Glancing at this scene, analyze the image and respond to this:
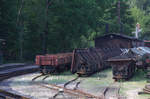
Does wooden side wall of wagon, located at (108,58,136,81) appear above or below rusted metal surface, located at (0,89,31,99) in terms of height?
above

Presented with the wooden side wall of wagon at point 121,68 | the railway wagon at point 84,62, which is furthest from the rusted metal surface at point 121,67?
the railway wagon at point 84,62

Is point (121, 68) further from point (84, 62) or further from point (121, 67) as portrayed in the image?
point (84, 62)

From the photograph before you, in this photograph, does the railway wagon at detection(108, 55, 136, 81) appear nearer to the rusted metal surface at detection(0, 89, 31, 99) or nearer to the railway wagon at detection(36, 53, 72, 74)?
the railway wagon at detection(36, 53, 72, 74)

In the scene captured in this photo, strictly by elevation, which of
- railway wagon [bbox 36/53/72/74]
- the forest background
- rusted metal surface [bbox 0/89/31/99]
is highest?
the forest background

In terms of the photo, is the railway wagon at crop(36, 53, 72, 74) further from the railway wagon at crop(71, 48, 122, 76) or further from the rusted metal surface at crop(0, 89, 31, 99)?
the rusted metal surface at crop(0, 89, 31, 99)

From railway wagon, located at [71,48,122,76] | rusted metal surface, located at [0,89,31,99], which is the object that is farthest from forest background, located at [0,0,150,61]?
rusted metal surface, located at [0,89,31,99]

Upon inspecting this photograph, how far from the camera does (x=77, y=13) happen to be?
33.5 metres

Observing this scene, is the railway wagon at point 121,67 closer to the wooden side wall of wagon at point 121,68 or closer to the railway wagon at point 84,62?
the wooden side wall of wagon at point 121,68

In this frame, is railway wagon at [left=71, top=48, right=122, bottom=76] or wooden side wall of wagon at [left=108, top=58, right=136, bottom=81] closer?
wooden side wall of wagon at [left=108, top=58, right=136, bottom=81]

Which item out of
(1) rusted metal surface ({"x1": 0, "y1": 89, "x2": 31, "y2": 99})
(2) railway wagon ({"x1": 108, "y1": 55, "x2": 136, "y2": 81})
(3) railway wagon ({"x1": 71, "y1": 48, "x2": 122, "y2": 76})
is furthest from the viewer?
(3) railway wagon ({"x1": 71, "y1": 48, "x2": 122, "y2": 76})

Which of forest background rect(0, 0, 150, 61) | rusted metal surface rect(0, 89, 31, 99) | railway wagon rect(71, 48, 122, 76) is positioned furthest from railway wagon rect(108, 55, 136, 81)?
forest background rect(0, 0, 150, 61)

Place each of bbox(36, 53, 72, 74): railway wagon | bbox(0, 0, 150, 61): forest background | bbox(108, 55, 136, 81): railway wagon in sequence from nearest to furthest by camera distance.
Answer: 1. bbox(108, 55, 136, 81): railway wagon
2. bbox(36, 53, 72, 74): railway wagon
3. bbox(0, 0, 150, 61): forest background

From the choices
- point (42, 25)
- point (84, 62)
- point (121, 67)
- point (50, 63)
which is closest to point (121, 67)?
point (121, 67)

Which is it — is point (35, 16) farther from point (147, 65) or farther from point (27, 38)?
point (147, 65)
